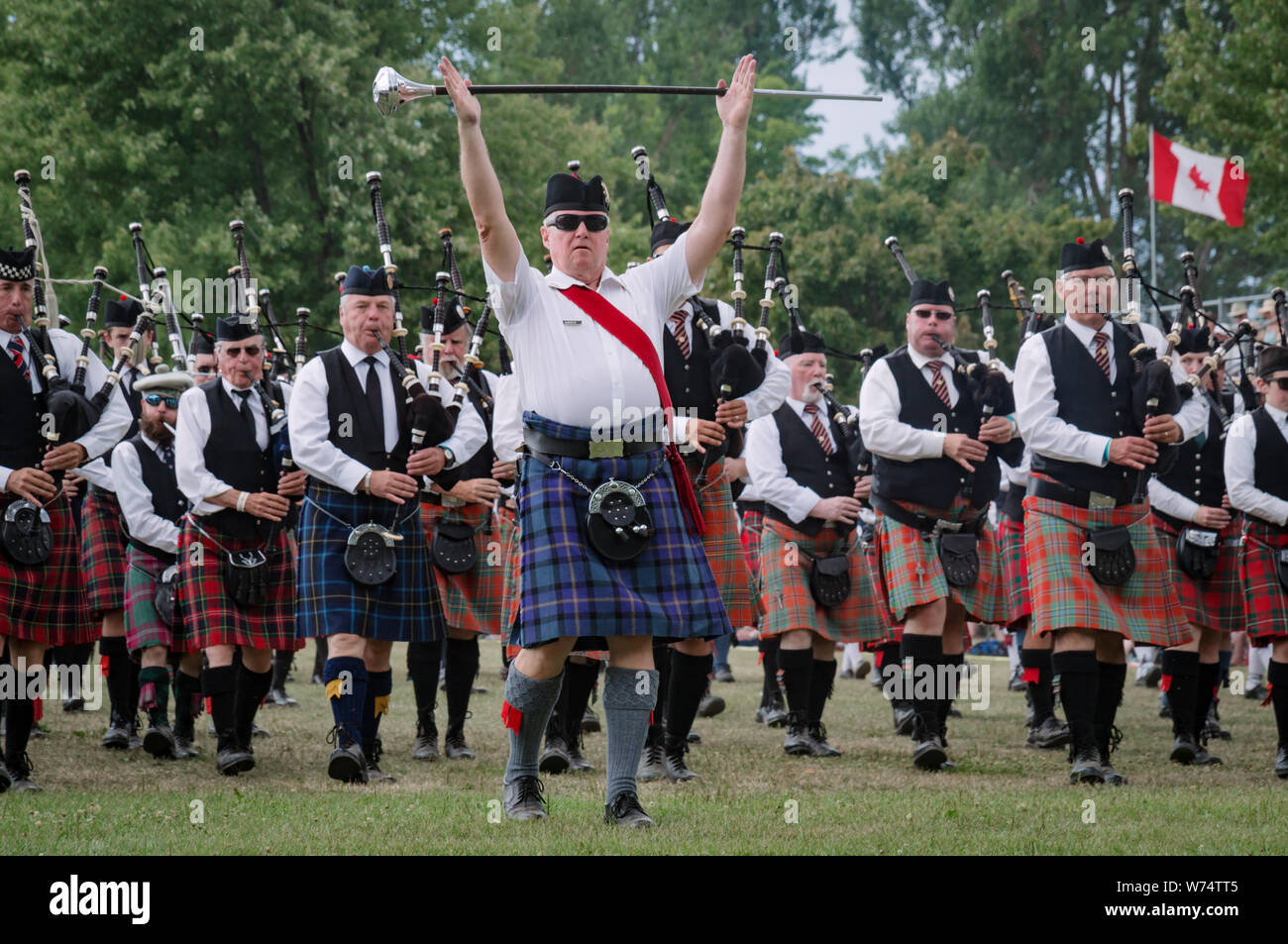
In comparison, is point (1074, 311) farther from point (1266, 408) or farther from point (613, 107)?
point (613, 107)

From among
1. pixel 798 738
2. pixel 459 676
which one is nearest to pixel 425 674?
pixel 459 676

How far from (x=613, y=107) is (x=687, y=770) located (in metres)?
25.8

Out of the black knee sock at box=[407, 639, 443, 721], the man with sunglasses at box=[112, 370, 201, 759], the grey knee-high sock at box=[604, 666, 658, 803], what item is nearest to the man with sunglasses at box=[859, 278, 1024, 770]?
the black knee sock at box=[407, 639, 443, 721]

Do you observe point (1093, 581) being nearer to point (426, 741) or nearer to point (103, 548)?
point (426, 741)

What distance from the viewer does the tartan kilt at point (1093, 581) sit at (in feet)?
18.5

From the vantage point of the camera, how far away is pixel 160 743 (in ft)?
21.2

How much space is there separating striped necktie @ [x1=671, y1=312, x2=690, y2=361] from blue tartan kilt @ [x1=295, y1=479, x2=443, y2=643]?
1.21m

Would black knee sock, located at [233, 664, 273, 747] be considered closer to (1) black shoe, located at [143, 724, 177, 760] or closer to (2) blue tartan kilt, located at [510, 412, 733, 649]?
(1) black shoe, located at [143, 724, 177, 760]

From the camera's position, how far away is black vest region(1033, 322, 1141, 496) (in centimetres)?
577

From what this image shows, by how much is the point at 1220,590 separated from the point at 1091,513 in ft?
4.95

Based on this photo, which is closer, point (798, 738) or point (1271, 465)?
point (1271, 465)

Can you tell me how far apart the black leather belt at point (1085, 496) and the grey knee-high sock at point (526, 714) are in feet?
6.93

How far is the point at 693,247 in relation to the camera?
4.62m

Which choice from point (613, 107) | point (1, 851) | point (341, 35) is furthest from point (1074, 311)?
point (613, 107)
